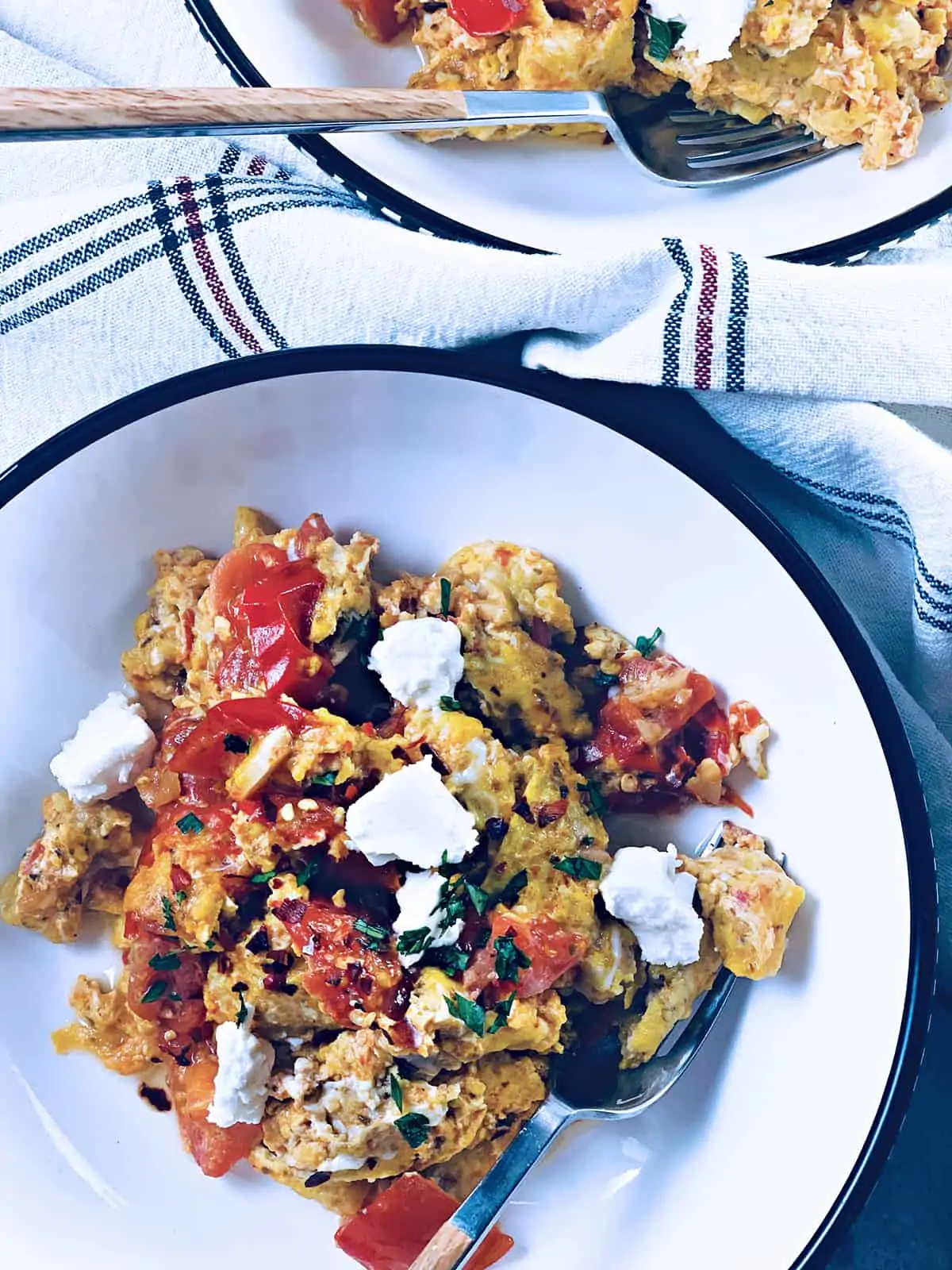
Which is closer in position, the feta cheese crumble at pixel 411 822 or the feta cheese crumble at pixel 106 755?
the feta cheese crumble at pixel 411 822

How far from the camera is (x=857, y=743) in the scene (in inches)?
90.1

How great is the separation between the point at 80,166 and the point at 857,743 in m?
2.14

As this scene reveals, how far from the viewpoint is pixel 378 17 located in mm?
2691

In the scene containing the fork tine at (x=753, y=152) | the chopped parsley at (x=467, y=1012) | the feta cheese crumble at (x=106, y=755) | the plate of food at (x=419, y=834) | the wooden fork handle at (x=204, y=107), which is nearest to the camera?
the wooden fork handle at (x=204, y=107)

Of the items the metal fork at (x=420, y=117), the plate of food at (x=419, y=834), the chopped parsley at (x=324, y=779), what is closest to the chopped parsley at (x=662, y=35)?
the metal fork at (x=420, y=117)

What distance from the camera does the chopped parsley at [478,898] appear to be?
2209mm

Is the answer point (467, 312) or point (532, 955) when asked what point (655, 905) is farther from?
point (467, 312)

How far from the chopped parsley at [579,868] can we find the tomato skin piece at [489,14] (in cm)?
167

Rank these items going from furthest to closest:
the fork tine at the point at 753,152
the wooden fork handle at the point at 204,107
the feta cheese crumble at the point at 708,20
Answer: the fork tine at the point at 753,152 < the feta cheese crumble at the point at 708,20 < the wooden fork handle at the point at 204,107

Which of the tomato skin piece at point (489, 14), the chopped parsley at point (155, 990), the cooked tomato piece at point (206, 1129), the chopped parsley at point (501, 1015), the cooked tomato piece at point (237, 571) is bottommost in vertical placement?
the cooked tomato piece at point (206, 1129)

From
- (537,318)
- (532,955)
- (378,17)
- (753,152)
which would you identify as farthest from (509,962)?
(378,17)

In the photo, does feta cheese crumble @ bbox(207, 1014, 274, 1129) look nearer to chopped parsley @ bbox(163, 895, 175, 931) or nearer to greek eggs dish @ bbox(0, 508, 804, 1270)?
greek eggs dish @ bbox(0, 508, 804, 1270)

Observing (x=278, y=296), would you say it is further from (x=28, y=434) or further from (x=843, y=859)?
(x=843, y=859)

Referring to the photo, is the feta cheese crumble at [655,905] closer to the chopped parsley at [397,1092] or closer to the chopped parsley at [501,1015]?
the chopped parsley at [501,1015]
